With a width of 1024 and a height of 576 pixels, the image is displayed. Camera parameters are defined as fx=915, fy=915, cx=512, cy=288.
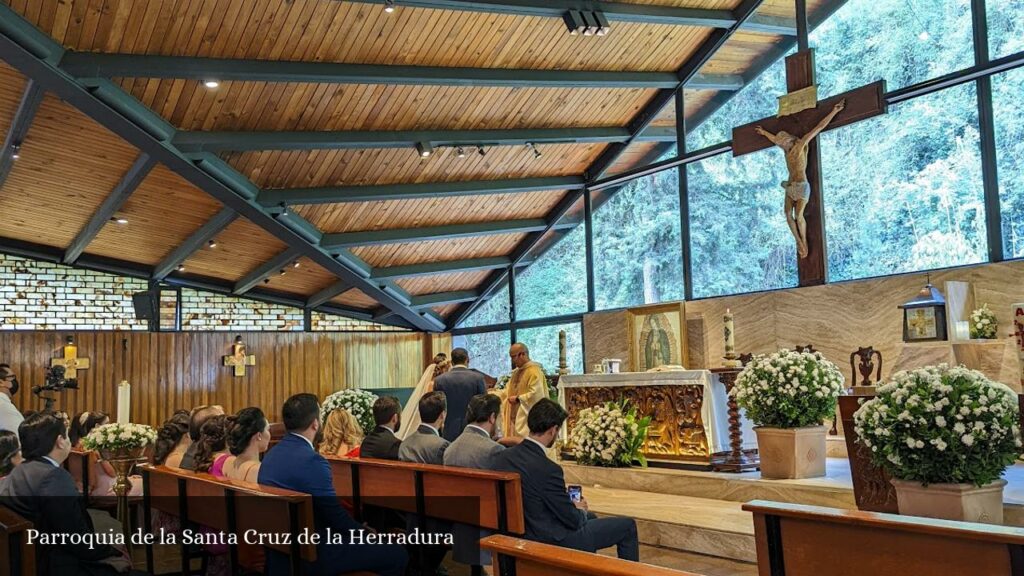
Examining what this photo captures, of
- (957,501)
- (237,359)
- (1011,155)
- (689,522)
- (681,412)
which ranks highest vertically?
(1011,155)

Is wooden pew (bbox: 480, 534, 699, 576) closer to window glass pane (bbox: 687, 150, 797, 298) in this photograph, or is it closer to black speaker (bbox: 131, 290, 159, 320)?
window glass pane (bbox: 687, 150, 797, 298)

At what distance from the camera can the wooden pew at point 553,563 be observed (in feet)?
7.16

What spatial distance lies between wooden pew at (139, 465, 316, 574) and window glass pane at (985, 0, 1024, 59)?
7.06m

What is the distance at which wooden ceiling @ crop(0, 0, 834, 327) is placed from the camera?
6930 mm

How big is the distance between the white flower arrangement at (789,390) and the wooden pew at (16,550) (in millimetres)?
4457

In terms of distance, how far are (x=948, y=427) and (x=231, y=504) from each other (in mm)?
3201

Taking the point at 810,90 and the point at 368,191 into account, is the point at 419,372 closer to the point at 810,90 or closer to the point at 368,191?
the point at 368,191

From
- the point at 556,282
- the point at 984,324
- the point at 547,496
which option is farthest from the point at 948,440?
the point at 556,282

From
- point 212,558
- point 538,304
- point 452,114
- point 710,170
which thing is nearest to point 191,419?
point 212,558

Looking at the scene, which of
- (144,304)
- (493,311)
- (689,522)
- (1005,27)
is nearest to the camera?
(689,522)

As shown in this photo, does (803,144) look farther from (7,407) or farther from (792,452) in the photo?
(7,407)

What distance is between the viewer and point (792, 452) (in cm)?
615

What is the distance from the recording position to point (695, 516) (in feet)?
19.2

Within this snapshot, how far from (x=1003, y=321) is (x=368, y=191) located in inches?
246
